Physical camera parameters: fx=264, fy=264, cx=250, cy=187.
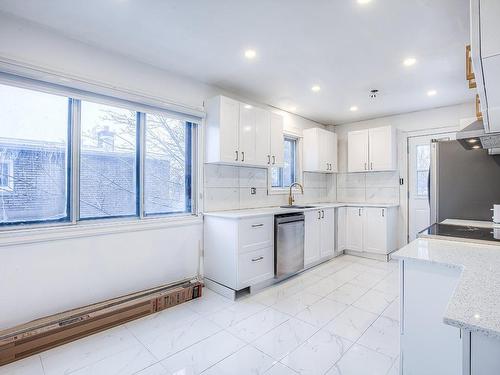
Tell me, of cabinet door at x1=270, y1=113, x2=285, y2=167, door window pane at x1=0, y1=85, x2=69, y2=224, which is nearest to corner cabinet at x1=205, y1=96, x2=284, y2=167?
cabinet door at x1=270, y1=113, x2=285, y2=167

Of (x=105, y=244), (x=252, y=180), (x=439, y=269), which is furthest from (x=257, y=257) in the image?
(x=439, y=269)

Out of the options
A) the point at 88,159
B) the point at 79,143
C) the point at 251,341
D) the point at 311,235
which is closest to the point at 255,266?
the point at 251,341

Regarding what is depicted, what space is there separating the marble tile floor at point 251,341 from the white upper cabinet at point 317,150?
90.9 inches

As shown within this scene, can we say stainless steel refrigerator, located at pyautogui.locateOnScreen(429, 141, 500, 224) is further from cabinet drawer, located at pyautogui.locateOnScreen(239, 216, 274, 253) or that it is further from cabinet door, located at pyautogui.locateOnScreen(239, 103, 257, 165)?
cabinet door, located at pyautogui.locateOnScreen(239, 103, 257, 165)

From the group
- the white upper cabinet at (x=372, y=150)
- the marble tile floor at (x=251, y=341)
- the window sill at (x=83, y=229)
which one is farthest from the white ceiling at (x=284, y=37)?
the marble tile floor at (x=251, y=341)

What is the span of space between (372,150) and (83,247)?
4.46 metres

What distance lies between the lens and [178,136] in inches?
125

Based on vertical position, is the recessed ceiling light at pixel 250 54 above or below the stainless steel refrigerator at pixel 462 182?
above

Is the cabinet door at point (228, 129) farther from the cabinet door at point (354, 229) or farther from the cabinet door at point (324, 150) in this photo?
the cabinet door at point (354, 229)

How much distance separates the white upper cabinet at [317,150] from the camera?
466cm

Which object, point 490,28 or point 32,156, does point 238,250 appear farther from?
point 490,28

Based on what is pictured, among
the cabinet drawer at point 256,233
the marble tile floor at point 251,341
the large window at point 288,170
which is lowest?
the marble tile floor at point 251,341

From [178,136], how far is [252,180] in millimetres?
1232

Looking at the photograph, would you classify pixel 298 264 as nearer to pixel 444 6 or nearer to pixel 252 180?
pixel 252 180
